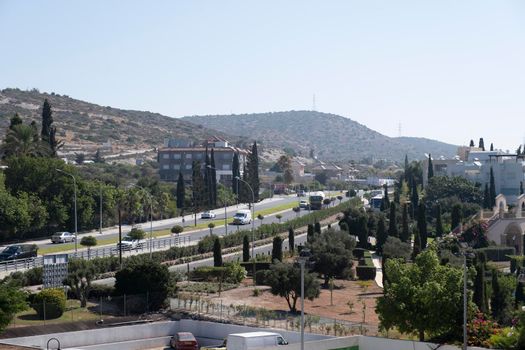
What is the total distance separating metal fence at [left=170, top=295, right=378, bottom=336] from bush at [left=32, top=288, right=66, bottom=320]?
22.6ft

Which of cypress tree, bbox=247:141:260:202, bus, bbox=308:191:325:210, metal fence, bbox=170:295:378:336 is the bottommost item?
metal fence, bbox=170:295:378:336

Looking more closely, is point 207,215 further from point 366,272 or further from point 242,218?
point 366,272

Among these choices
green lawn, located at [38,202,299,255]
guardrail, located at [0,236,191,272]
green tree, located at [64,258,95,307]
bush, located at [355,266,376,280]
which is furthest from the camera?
green lawn, located at [38,202,299,255]

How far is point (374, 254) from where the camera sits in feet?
299

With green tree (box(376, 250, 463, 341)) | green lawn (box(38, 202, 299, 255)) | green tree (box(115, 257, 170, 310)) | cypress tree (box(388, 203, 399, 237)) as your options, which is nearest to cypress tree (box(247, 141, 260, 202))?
green lawn (box(38, 202, 299, 255))

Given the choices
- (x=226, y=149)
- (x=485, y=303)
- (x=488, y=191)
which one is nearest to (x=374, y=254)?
(x=488, y=191)

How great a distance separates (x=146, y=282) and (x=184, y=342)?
932 cm

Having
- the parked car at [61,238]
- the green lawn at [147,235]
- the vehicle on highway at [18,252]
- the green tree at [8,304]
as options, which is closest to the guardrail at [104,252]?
the vehicle on highway at [18,252]

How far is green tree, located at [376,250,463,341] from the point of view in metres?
41.9

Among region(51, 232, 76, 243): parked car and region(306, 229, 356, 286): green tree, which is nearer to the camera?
region(306, 229, 356, 286): green tree

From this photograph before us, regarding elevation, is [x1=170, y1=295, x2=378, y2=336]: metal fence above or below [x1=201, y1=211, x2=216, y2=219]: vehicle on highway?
below

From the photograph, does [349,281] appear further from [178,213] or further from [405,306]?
[178,213]

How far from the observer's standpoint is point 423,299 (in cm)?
4197

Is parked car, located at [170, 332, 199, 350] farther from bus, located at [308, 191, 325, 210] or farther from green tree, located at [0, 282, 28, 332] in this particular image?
bus, located at [308, 191, 325, 210]
